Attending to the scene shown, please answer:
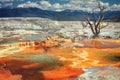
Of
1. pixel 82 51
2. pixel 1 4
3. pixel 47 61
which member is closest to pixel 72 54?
pixel 82 51

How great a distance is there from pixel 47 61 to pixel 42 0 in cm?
1992

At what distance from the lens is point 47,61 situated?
33.8ft

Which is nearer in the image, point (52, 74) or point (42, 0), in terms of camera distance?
point (52, 74)

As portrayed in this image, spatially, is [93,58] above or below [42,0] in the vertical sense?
below

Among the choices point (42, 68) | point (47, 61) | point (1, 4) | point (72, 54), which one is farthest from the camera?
point (1, 4)

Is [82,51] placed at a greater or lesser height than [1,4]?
lesser

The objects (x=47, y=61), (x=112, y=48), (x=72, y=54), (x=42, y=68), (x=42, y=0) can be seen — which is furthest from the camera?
(x=42, y=0)

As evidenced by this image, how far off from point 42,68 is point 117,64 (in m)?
2.53

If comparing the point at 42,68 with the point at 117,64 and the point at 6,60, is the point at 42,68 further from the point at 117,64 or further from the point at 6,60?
the point at 117,64

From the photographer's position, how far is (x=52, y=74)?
877 cm

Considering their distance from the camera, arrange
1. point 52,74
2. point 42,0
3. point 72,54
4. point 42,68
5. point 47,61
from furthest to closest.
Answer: point 42,0 → point 72,54 → point 47,61 → point 42,68 → point 52,74

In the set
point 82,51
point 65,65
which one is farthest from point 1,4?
point 65,65

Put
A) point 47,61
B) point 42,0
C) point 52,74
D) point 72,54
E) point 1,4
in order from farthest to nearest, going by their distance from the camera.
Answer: point 42,0
point 1,4
point 72,54
point 47,61
point 52,74

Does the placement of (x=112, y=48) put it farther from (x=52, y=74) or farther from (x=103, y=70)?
(x=52, y=74)
